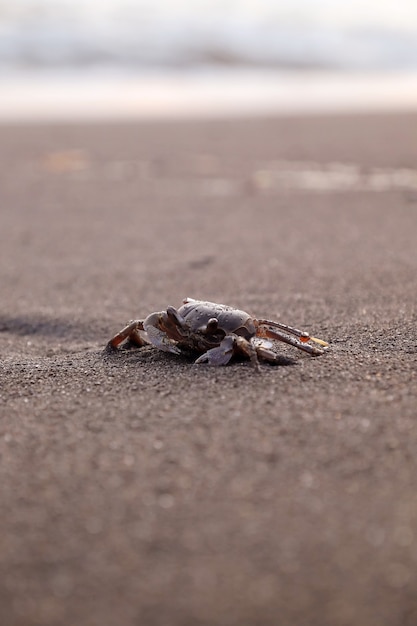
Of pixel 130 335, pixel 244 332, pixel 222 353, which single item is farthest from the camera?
pixel 130 335

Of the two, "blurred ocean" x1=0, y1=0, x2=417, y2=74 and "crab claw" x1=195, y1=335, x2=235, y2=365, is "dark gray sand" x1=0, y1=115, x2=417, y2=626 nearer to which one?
"crab claw" x1=195, y1=335, x2=235, y2=365

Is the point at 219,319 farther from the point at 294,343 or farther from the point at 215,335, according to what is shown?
the point at 294,343

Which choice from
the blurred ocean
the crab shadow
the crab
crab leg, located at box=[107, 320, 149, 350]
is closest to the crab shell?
the crab

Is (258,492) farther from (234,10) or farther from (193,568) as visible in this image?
(234,10)

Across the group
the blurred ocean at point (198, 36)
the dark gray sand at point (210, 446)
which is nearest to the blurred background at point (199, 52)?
the blurred ocean at point (198, 36)

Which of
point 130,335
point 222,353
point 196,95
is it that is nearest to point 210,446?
point 222,353
